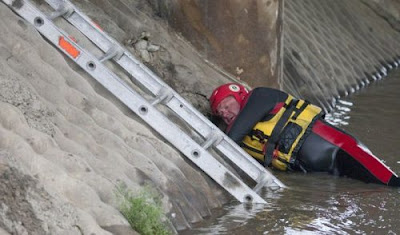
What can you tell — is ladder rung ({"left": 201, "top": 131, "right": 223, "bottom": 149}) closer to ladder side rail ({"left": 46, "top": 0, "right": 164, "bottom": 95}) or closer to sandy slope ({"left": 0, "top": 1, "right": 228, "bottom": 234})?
sandy slope ({"left": 0, "top": 1, "right": 228, "bottom": 234})

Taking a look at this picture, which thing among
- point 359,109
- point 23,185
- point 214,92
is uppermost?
point 359,109

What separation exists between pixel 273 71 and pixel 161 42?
4.33 feet

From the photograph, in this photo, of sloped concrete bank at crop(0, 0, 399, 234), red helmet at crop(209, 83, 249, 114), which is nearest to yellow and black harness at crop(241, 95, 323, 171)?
red helmet at crop(209, 83, 249, 114)

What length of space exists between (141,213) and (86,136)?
894 mm

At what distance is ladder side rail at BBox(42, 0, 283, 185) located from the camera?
24.1 ft

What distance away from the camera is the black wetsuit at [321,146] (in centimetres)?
805

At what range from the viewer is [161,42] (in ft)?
29.0

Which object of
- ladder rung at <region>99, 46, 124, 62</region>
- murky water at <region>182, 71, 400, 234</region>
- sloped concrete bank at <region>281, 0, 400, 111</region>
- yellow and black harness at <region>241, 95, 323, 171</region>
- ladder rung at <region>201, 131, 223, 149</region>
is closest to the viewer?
murky water at <region>182, 71, 400, 234</region>

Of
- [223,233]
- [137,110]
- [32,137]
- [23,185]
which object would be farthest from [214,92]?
[23,185]

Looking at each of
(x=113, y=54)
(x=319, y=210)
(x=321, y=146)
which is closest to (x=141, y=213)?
(x=319, y=210)

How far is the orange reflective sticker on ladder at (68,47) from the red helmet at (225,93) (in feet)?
5.49

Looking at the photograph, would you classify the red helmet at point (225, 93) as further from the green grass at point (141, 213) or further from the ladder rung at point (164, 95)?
the green grass at point (141, 213)

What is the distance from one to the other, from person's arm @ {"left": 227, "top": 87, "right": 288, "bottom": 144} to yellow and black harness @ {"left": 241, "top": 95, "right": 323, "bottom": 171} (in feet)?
0.30

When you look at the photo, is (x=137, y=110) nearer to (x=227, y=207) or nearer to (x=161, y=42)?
(x=227, y=207)
